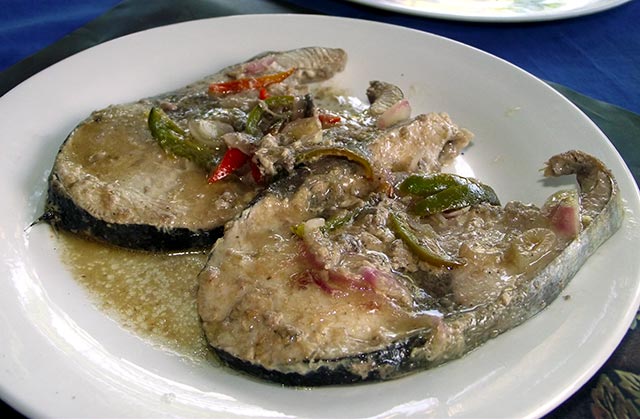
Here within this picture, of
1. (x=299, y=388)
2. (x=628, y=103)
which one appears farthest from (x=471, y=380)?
(x=628, y=103)

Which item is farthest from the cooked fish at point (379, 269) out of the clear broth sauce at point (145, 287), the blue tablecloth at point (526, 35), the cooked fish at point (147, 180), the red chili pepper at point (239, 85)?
the blue tablecloth at point (526, 35)

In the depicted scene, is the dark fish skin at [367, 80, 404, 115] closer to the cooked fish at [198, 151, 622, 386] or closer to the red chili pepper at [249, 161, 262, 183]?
the cooked fish at [198, 151, 622, 386]

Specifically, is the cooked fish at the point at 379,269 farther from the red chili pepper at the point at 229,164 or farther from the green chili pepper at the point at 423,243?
the red chili pepper at the point at 229,164

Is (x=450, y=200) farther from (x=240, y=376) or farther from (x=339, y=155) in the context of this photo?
(x=240, y=376)

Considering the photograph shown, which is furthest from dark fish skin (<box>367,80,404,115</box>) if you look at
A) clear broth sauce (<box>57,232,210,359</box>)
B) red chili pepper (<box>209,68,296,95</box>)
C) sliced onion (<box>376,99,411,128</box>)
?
clear broth sauce (<box>57,232,210,359</box>)

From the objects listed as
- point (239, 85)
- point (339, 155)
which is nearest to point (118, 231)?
point (339, 155)

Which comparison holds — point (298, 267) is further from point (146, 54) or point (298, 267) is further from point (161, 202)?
point (146, 54)

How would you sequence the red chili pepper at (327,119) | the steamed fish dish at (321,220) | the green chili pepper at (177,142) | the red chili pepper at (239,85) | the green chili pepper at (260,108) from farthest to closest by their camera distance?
the red chili pepper at (239,85) → the red chili pepper at (327,119) → the green chili pepper at (260,108) → the green chili pepper at (177,142) → the steamed fish dish at (321,220)

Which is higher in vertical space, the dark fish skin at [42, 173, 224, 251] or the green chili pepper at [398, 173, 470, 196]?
the green chili pepper at [398, 173, 470, 196]
